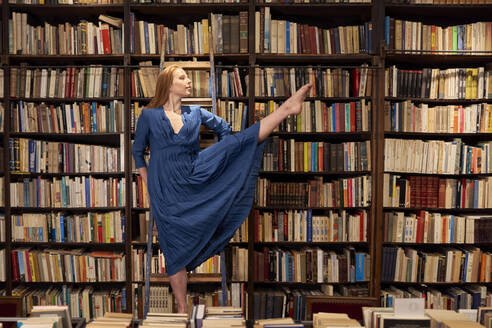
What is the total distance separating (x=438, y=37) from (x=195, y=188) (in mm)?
2433

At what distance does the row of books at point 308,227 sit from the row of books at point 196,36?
1.42 m

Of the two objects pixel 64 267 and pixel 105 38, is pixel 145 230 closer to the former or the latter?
pixel 64 267

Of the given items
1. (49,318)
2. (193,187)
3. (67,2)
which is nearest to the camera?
(49,318)

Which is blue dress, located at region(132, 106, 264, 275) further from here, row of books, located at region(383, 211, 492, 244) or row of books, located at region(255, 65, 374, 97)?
row of books, located at region(383, 211, 492, 244)

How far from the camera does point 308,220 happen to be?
334 centimetres

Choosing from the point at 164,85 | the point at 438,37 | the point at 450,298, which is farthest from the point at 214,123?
the point at 450,298

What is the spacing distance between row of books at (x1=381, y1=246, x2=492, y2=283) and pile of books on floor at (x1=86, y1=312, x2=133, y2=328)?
2408mm

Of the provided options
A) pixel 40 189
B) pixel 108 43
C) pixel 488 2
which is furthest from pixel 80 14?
pixel 488 2

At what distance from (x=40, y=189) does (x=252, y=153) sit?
6.44 feet

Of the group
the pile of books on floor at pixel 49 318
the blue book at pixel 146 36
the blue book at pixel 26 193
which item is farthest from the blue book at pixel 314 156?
the blue book at pixel 26 193

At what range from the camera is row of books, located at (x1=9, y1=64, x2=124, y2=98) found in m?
3.26

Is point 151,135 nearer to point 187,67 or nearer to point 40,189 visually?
point 187,67

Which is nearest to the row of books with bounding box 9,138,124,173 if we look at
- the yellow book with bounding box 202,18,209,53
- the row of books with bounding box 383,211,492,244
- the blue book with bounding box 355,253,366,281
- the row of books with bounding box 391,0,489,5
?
the yellow book with bounding box 202,18,209,53

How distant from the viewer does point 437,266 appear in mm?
3305
